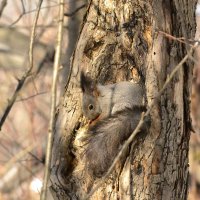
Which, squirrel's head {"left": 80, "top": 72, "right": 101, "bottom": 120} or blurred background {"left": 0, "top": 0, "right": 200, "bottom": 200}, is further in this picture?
blurred background {"left": 0, "top": 0, "right": 200, "bottom": 200}

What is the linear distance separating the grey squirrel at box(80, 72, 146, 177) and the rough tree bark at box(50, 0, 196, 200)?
0.16 ft

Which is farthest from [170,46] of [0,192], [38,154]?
[0,192]

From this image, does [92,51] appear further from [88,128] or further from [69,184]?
[69,184]

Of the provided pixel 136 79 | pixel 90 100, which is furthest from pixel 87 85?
pixel 136 79

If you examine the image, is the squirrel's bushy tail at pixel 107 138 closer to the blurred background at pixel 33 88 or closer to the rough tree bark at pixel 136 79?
the rough tree bark at pixel 136 79

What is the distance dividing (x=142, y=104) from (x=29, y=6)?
185 centimetres

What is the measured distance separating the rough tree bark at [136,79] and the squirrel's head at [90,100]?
0.16 ft

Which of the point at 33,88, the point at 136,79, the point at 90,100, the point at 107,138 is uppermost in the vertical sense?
the point at 33,88

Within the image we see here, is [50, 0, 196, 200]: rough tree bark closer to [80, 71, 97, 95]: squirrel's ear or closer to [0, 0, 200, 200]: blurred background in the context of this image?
[80, 71, 97, 95]: squirrel's ear

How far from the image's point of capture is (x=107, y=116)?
8.57 ft

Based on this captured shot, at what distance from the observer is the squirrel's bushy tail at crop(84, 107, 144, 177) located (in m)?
2.58

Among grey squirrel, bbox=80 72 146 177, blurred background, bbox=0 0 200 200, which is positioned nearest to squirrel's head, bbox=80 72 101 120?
grey squirrel, bbox=80 72 146 177

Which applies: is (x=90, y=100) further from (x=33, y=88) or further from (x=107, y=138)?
(x=33, y=88)

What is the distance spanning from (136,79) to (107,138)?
282 mm
